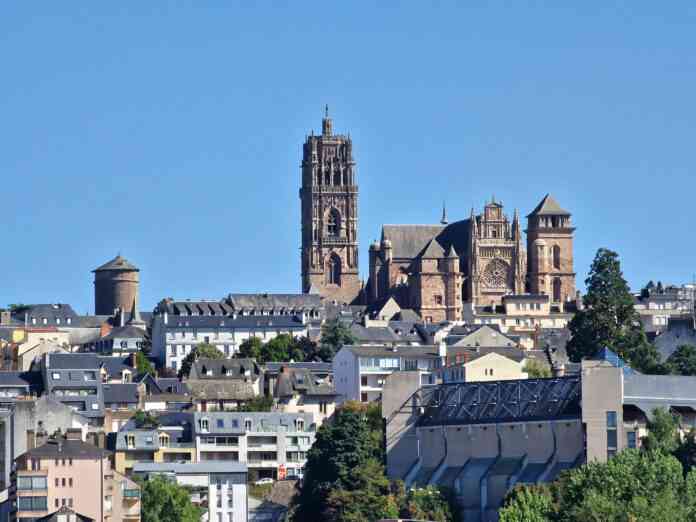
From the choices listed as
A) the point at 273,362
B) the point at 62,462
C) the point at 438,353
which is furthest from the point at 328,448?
the point at 273,362

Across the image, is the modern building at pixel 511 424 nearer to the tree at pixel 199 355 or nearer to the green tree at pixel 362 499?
the green tree at pixel 362 499

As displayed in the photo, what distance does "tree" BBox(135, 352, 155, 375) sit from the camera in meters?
173

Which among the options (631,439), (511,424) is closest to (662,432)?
(631,439)

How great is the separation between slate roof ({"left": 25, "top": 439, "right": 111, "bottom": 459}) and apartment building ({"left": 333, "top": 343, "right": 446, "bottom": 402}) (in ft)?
124

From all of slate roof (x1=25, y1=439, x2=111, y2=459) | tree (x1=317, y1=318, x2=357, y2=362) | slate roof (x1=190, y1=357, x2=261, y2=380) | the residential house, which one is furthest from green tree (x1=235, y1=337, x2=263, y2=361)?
slate roof (x1=25, y1=439, x2=111, y2=459)

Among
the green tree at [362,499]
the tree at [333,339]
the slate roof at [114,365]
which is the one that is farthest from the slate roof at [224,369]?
the green tree at [362,499]

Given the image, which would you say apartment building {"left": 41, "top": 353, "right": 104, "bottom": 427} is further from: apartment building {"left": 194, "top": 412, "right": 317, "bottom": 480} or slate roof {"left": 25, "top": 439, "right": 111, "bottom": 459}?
slate roof {"left": 25, "top": 439, "right": 111, "bottom": 459}

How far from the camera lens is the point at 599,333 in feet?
511

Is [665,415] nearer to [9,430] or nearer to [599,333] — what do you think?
[9,430]

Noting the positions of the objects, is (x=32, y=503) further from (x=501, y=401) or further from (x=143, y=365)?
(x=143, y=365)

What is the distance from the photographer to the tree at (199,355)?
170m

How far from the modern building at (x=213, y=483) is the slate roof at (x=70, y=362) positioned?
25.3 m

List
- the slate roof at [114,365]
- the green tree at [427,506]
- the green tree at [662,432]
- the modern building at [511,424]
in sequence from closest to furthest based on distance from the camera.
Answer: the green tree at [662,432] < the green tree at [427,506] < the modern building at [511,424] < the slate roof at [114,365]

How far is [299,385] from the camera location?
507 ft
